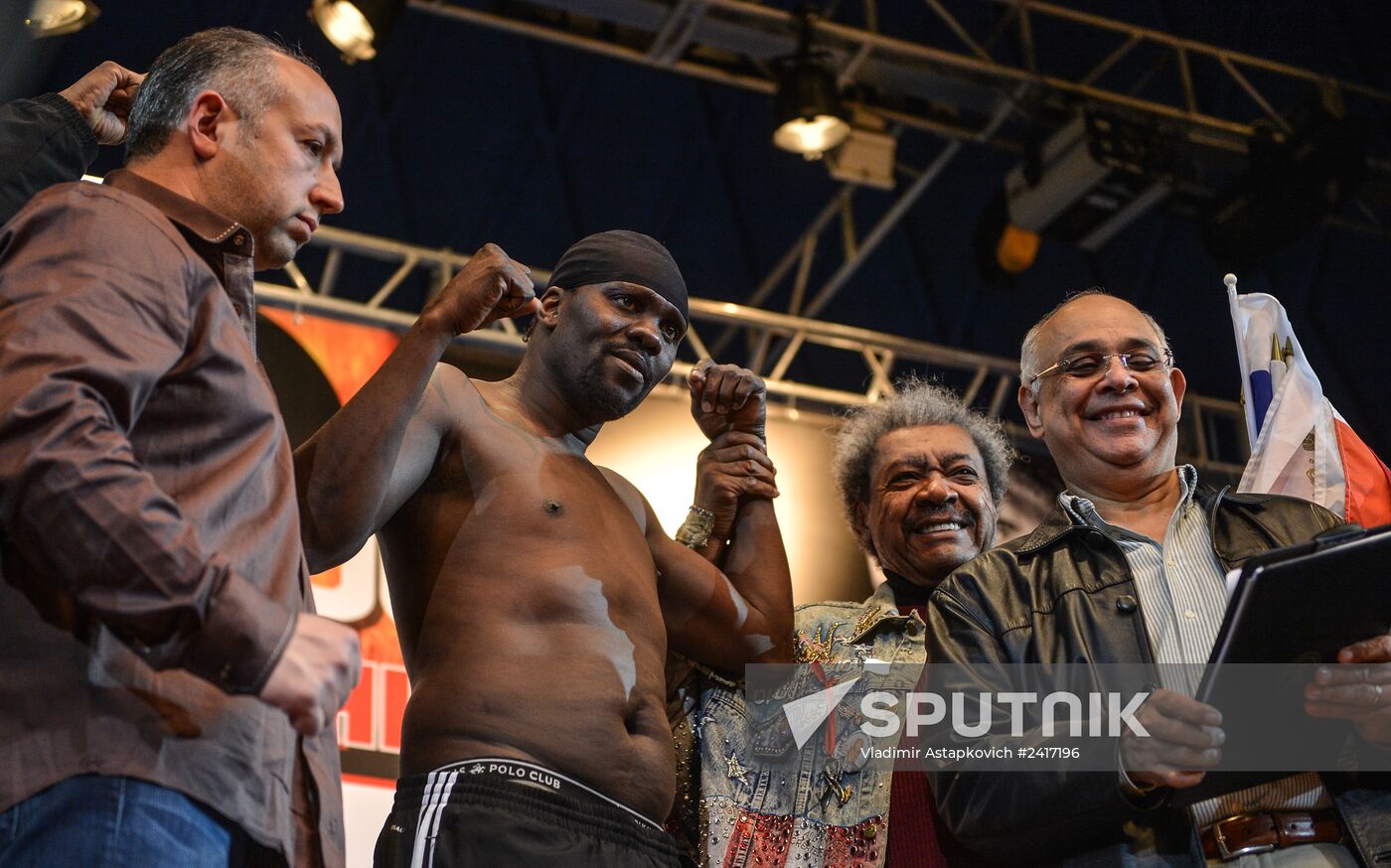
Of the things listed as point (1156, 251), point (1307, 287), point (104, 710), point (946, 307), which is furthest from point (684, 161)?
point (104, 710)

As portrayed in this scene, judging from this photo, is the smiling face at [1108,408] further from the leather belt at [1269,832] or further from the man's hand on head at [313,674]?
the man's hand on head at [313,674]

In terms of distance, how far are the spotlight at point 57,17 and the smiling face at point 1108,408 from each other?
2396 millimetres

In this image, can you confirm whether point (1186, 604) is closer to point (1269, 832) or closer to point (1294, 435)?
point (1269, 832)

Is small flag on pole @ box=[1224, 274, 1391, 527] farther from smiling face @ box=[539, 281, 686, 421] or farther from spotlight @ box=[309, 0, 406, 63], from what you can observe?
spotlight @ box=[309, 0, 406, 63]

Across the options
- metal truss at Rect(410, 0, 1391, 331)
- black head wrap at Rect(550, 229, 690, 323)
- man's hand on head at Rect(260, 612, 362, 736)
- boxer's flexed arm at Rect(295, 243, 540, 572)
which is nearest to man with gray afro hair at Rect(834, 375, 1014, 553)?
black head wrap at Rect(550, 229, 690, 323)

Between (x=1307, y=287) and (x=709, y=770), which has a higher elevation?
(x=1307, y=287)

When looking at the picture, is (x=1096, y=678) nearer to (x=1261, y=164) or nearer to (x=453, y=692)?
(x=453, y=692)

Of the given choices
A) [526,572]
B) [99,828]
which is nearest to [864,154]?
[526,572]

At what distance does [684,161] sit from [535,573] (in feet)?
20.1

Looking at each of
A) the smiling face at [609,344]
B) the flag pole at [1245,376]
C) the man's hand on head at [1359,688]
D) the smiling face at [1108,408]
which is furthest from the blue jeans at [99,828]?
the flag pole at [1245,376]

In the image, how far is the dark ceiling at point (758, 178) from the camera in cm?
746

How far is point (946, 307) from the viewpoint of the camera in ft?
28.6

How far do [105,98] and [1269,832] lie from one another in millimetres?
2107

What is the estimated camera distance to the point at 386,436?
218 cm
